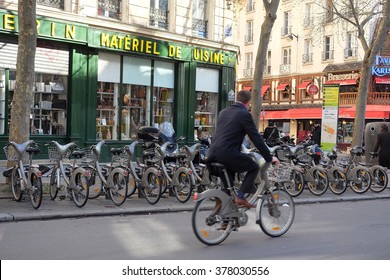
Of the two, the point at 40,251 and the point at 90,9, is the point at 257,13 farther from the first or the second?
the point at 40,251

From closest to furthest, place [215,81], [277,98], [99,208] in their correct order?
[99,208], [215,81], [277,98]

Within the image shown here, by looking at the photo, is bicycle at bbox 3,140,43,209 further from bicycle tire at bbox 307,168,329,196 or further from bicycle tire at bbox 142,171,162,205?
bicycle tire at bbox 307,168,329,196

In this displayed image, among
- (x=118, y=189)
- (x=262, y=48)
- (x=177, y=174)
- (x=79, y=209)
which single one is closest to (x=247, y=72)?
(x=262, y=48)

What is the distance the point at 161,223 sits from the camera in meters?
8.40

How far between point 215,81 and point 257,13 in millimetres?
29284

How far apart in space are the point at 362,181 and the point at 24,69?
27.2ft

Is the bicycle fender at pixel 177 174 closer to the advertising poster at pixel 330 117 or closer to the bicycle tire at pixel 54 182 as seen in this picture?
the bicycle tire at pixel 54 182

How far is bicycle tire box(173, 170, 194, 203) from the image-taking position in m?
10.4

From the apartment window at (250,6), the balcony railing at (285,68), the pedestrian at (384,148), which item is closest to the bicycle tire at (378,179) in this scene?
the pedestrian at (384,148)

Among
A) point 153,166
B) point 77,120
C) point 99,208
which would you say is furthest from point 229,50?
point 99,208

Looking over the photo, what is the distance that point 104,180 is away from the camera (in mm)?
9836

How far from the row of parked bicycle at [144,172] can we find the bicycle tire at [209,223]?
4.59 feet

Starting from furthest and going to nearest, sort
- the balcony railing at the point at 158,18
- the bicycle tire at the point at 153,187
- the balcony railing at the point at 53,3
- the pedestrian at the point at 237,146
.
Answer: the balcony railing at the point at 158,18, the balcony railing at the point at 53,3, the bicycle tire at the point at 153,187, the pedestrian at the point at 237,146

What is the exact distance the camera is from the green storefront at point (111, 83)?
1602 centimetres
